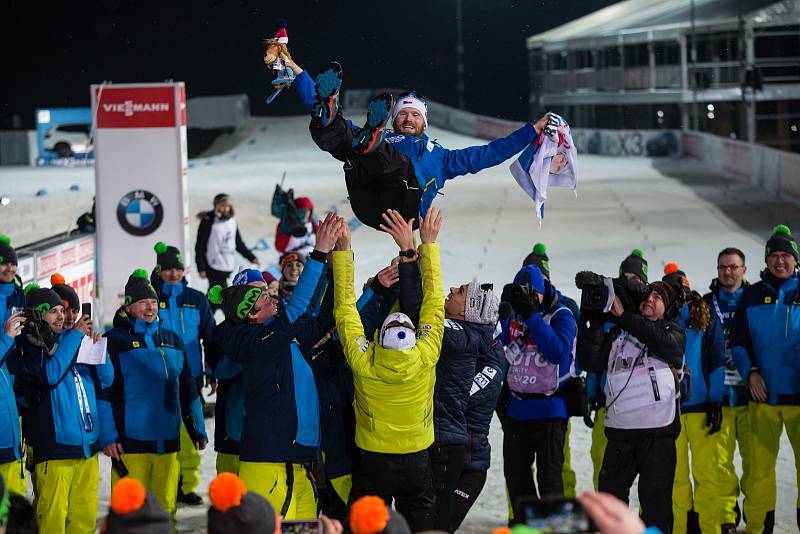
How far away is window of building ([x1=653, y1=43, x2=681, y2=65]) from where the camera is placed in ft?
166

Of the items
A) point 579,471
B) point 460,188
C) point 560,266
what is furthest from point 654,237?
point 579,471

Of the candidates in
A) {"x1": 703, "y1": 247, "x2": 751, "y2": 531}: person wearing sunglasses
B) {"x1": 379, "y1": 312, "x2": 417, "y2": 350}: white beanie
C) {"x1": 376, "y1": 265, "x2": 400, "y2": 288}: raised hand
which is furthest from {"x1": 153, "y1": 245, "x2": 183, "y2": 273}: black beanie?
{"x1": 379, "y1": 312, "x2": 417, "y2": 350}: white beanie

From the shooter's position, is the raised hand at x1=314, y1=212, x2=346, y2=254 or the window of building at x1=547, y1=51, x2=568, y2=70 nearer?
the raised hand at x1=314, y1=212, x2=346, y2=254

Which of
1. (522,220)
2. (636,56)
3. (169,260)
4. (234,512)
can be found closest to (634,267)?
(169,260)

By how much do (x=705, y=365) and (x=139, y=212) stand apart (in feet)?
25.8

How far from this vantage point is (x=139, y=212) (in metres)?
13.1

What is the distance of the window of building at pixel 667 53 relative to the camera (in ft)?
166

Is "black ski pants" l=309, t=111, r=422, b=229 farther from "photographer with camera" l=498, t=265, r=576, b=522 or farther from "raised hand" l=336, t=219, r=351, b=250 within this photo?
"photographer with camera" l=498, t=265, r=576, b=522

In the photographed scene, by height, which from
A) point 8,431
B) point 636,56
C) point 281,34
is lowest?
point 8,431

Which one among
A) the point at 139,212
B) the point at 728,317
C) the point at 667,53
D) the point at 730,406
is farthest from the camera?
the point at 667,53

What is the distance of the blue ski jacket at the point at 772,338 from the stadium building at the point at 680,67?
30.3 m

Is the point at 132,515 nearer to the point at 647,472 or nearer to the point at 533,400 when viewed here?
the point at 647,472

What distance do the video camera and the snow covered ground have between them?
2.01 meters

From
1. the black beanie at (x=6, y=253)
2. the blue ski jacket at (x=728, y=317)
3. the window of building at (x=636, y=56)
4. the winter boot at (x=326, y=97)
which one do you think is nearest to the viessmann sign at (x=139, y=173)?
the black beanie at (x=6, y=253)
